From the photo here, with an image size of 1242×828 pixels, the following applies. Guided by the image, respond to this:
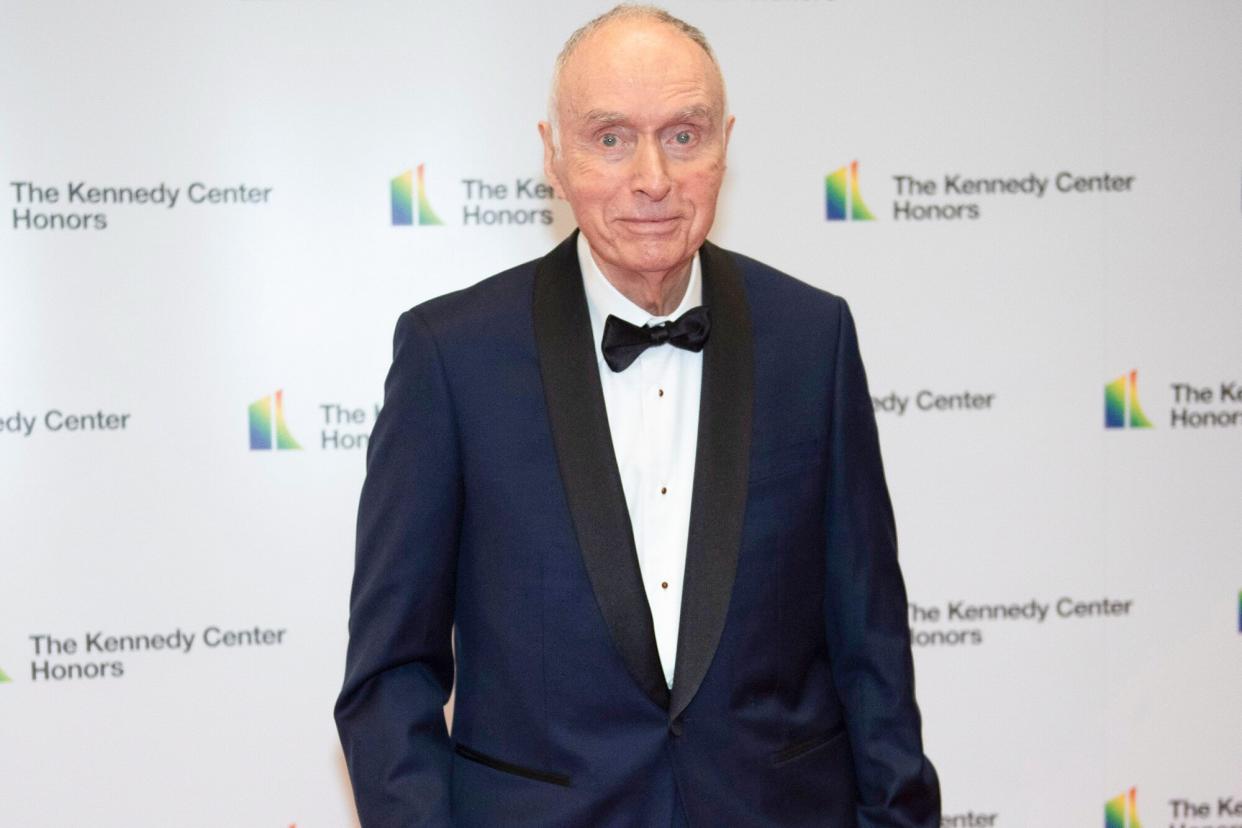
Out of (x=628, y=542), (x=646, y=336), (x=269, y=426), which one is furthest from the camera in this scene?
(x=269, y=426)

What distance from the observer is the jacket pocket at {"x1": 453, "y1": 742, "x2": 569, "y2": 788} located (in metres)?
1.83

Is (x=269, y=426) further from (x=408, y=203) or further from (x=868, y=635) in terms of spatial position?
(x=868, y=635)

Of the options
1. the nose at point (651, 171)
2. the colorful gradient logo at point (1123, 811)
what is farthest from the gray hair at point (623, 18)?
the colorful gradient logo at point (1123, 811)

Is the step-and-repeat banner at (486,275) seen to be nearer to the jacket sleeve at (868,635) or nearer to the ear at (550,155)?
the ear at (550,155)

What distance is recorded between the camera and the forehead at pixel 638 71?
1.88m

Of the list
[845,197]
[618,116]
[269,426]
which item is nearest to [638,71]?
[618,116]

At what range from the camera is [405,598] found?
1.84 meters

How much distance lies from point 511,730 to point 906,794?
616 millimetres

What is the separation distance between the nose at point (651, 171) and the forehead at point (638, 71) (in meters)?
0.05

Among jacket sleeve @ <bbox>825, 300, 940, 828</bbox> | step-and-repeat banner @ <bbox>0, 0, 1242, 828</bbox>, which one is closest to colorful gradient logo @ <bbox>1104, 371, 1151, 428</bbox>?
step-and-repeat banner @ <bbox>0, 0, 1242, 828</bbox>

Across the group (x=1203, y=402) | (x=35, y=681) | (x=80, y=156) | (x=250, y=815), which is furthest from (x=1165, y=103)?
(x=35, y=681)

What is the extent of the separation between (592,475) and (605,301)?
322 millimetres

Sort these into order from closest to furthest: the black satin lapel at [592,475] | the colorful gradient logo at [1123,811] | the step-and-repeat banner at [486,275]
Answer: the black satin lapel at [592,475]
the step-and-repeat banner at [486,275]
the colorful gradient logo at [1123,811]

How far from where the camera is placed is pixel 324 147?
128 inches
